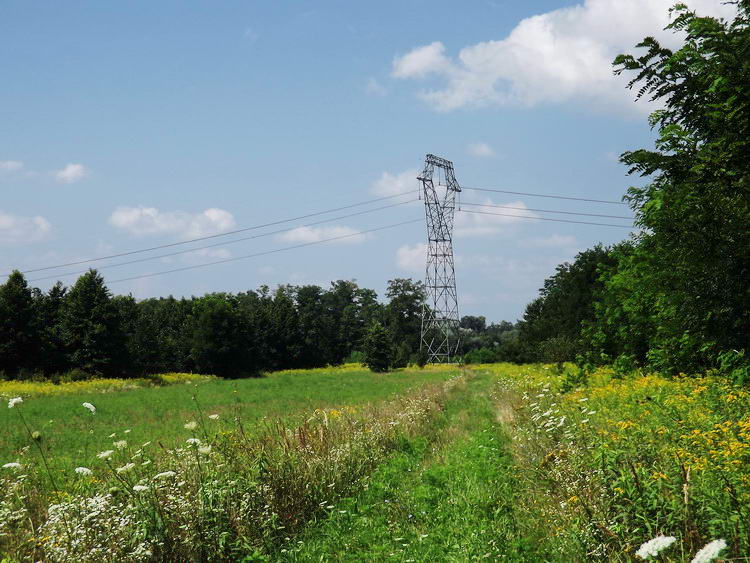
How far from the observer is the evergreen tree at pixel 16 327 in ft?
133

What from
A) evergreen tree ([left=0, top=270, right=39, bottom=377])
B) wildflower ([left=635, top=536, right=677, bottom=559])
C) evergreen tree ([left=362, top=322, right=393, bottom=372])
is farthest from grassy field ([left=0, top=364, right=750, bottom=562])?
evergreen tree ([left=362, top=322, right=393, bottom=372])

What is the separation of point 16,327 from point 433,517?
4431 centimetres

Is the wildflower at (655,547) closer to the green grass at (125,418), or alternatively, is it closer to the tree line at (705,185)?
the tree line at (705,185)

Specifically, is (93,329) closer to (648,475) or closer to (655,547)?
(648,475)

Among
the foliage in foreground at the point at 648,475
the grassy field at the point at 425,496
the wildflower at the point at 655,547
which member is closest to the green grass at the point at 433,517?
the grassy field at the point at 425,496

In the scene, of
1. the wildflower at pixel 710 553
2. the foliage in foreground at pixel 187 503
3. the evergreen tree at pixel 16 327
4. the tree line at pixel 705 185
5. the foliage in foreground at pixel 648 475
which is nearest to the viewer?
the wildflower at pixel 710 553

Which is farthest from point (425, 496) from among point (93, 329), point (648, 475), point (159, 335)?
point (159, 335)

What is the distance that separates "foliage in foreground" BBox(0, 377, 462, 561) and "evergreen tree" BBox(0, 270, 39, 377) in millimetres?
39138

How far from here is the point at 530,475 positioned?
688 cm

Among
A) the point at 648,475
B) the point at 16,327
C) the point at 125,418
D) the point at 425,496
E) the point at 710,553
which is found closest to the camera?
the point at 710,553

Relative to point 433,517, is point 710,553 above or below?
above

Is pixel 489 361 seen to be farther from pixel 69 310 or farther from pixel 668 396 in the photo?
pixel 668 396

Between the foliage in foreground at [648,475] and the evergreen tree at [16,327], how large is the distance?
43.1 meters

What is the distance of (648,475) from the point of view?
4738 millimetres
